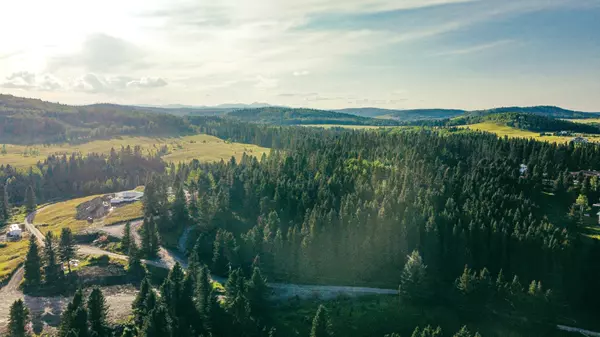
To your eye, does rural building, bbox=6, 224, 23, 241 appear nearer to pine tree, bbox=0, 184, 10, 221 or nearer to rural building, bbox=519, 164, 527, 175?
pine tree, bbox=0, 184, 10, 221

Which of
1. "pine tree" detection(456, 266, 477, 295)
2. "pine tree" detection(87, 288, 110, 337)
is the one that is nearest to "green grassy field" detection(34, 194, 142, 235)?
"pine tree" detection(87, 288, 110, 337)

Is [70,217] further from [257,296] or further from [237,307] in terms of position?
[237,307]

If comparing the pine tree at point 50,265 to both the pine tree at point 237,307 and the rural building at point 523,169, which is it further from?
the rural building at point 523,169

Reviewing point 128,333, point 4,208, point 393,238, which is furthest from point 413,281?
point 4,208

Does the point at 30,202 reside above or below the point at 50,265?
below

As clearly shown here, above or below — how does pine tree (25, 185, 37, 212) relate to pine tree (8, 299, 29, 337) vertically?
below

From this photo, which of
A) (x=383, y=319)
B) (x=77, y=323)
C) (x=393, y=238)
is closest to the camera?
(x=77, y=323)

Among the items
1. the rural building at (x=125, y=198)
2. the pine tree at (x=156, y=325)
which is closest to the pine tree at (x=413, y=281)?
the pine tree at (x=156, y=325)

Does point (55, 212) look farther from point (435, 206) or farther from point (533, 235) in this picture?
point (533, 235)

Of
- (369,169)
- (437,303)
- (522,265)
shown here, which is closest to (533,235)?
(522,265)
